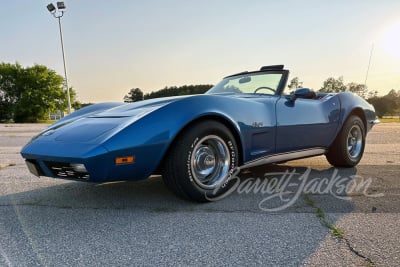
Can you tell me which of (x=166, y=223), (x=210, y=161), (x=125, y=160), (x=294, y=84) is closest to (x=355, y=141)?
(x=294, y=84)

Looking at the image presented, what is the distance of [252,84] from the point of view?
4090mm

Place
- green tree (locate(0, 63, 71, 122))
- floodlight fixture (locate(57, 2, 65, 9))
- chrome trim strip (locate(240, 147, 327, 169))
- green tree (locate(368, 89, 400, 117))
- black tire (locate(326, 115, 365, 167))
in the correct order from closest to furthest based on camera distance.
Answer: chrome trim strip (locate(240, 147, 327, 169)) → black tire (locate(326, 115, 365, 167)) → floodlight fixture (locate(57, 2, 65, 9)) → green tree (locate(0, 63, 71, 122)) → green tree (locate(368, 89, 400, 117))

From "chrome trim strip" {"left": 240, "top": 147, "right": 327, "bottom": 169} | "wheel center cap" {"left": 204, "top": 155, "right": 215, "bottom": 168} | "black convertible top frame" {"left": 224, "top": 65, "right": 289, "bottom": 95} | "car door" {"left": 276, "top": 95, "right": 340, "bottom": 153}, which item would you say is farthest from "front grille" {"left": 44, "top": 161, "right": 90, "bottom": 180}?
"black convertible top frame" {"left": 224, "top": 65, "right": 289, "bottom": 95}

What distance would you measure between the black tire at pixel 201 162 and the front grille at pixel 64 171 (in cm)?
63

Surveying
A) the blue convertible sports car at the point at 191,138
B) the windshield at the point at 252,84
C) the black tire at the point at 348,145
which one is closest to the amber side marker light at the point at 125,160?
the blue convertible sports car at the point at 191,138

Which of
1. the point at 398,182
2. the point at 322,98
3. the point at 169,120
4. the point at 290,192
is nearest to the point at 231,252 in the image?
the point at 169,120

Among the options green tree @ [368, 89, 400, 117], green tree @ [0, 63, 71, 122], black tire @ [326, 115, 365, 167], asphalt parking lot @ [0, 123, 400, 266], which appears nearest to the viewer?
asphalt parking lot @ [0, 123, 400, 266]

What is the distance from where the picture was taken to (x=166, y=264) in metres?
1.74

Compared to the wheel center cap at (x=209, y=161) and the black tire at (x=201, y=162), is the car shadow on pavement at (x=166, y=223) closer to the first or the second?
the black tire at (x=201, y=162)

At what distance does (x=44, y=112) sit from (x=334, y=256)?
47.2m

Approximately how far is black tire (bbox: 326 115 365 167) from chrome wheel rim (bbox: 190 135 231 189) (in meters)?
2.03

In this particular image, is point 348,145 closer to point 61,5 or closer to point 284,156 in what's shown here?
point 284,156

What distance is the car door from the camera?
11.6 ft

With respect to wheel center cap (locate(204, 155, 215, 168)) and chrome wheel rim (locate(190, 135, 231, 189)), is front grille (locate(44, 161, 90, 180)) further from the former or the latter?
wheel center cap (locate(204, 155, 215, 168))
